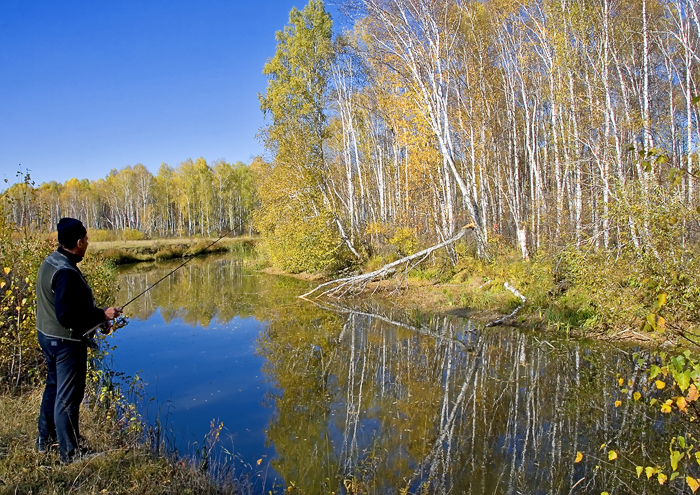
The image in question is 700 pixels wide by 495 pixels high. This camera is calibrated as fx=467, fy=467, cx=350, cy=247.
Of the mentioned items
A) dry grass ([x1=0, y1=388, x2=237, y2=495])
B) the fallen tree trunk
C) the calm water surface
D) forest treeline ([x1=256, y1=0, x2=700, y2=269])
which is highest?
forest treeline ([x1=256, y1=0, x2=700, y2=269])

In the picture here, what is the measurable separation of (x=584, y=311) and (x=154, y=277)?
60.5ft

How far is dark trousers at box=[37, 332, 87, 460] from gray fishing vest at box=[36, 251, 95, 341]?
0.06 meters

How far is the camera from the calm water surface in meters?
4.70

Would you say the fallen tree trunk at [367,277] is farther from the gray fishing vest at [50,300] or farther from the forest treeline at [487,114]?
the gray fishing vest at [50,300]

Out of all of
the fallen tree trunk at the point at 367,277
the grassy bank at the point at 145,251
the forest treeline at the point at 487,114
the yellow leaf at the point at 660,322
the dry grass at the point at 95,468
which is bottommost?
the dry grass at the point at 95,468

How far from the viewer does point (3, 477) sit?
3.44 m

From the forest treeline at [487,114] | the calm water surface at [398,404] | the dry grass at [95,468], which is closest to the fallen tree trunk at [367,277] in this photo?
the forest treeline at [487,114]

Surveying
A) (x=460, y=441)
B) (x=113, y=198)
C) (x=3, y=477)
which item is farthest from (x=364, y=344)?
(x=113, y=198)

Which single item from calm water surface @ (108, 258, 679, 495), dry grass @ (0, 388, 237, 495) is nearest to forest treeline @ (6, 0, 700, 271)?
calm water surface @ (108, 258, 679, 495)

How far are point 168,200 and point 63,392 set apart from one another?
61.4 m

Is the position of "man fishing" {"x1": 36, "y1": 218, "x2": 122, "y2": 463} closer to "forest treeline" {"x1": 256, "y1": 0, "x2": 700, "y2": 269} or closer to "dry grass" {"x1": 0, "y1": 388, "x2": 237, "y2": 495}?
"dry grass" {"x1": 0, "y1": 388, "x2": 237, "y2": 495}

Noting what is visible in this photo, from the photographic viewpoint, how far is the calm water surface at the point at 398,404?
4699mm

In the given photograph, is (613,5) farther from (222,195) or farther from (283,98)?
(222,195)

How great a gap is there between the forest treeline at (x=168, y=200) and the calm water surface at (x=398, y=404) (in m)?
42.6
